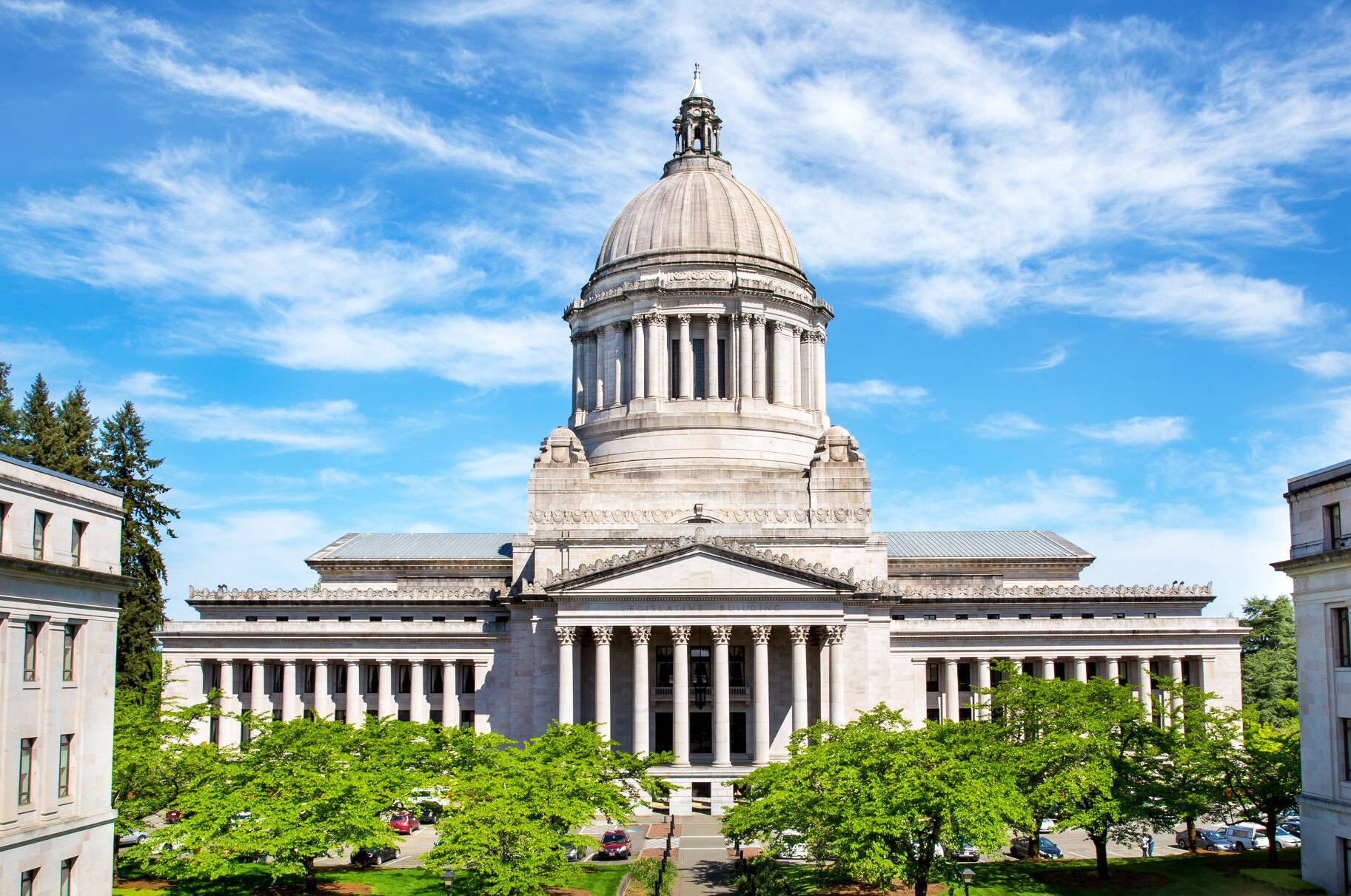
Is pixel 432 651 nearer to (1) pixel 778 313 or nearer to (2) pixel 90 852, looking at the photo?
(1) pixel 778 313

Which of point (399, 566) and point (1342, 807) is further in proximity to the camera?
point (399, 566)

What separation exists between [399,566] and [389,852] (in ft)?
136

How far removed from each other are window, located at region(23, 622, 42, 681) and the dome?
64.3 m

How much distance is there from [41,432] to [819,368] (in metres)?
57.2

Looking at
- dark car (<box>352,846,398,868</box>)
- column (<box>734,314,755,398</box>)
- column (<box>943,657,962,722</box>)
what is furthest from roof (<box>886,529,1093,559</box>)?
dark car (<box>352,846,398,868</box>)

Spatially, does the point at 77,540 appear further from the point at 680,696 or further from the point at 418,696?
the point at 418,696

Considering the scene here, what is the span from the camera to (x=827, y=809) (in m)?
47.1

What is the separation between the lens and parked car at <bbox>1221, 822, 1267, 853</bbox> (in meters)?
60.3

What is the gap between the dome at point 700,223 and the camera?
99125 millimetres

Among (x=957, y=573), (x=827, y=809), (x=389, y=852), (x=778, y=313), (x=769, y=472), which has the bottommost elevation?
(x=389, y=852)

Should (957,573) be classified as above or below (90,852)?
above

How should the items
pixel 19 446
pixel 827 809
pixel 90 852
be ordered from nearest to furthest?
pixel 90 852
pixel 827 809
pixel 19 446

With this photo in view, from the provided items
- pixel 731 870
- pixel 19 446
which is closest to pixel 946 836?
pixel 731 870

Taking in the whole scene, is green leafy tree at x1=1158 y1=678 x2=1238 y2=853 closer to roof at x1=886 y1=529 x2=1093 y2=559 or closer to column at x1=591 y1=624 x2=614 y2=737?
column at x1=591 y1=624 x2=614 y2=737
